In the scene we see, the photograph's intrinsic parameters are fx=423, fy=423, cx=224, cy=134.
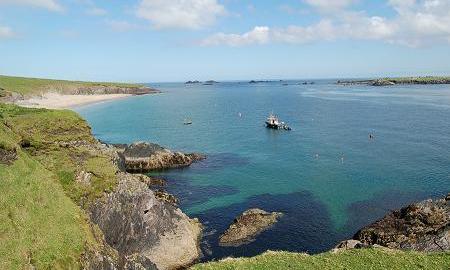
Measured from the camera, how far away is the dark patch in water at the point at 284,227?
49.6 m

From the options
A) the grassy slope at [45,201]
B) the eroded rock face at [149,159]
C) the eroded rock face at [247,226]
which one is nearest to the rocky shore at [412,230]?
the eroded rock face at [247,226]

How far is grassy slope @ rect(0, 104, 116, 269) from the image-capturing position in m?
30.2

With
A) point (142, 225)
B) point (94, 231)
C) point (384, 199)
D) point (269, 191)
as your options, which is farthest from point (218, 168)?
point (94, 231)

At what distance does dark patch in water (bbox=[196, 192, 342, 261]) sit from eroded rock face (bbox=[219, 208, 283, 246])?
851 millimetres

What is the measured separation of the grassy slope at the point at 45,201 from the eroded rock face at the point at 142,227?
80.0 inches

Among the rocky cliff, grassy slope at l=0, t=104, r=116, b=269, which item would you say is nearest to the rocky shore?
the rocky cliff

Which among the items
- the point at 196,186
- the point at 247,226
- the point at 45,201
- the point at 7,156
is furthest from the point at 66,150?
the point at 196,186

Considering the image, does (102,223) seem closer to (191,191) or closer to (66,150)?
(66,150)

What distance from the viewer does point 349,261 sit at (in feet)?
104

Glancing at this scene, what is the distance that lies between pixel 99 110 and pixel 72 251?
166m

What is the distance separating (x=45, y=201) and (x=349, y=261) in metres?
24.8

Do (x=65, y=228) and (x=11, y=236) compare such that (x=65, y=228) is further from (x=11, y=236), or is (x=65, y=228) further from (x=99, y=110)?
(x=99, y=110)

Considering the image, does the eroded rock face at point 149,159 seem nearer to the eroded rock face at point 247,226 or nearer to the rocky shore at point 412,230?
the eroded rock face at point 247,226

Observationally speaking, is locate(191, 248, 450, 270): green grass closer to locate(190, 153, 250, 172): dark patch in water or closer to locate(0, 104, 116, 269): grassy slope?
locate(0, 104, 116, 269): grassy slope
